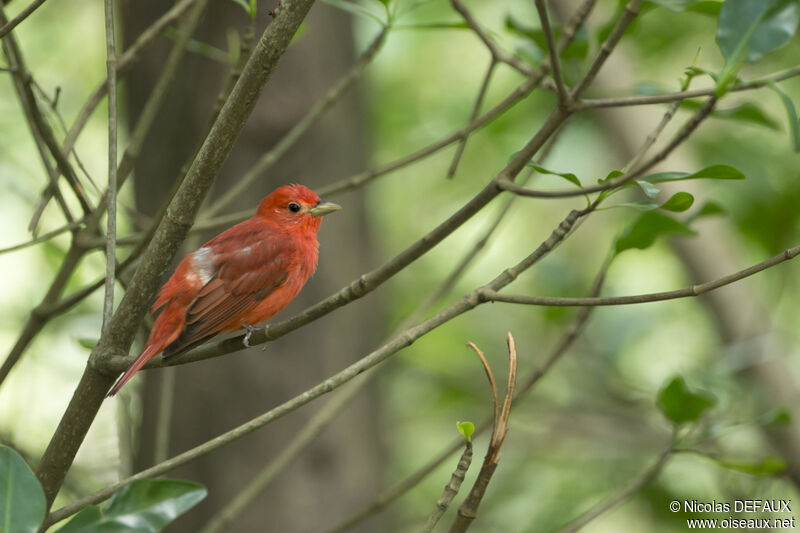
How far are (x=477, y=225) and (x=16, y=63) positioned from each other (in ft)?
18.5

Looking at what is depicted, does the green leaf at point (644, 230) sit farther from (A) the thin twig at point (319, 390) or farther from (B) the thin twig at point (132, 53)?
(B) the thin twig at point (132, 53)

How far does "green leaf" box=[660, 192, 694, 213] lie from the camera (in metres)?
1.74

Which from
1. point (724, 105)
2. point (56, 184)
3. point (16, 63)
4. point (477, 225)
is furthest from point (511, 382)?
point (477, 225)

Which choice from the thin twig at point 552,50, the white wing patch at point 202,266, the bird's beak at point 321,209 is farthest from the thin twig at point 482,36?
the white wing patch at point 202,266

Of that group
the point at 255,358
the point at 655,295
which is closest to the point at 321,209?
the point at 255,358

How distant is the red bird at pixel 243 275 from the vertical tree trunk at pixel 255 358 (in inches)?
18.1

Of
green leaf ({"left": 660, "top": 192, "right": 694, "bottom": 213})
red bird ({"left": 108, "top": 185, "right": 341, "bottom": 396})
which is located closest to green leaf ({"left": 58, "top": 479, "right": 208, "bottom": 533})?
green leaf ({"left": 660, "top": 192, "right": 694, "bottom": 213})

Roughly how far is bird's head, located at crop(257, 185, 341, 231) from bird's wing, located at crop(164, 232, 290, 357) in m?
0.18

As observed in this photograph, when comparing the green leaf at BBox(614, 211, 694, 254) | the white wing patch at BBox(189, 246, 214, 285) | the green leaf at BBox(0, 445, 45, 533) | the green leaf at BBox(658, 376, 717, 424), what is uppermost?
the white wing patch at BBox(189, 246, 214, 285)

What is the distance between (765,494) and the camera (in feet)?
10.8

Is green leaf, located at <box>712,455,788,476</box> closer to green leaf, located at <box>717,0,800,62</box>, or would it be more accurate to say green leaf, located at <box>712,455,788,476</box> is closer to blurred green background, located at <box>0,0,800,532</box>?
blurred green background, located at <box>0,0,800,532</box>

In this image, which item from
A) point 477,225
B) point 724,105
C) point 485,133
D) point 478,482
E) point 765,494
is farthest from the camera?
point 477,225

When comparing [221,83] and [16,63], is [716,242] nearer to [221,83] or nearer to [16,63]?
[221,83]

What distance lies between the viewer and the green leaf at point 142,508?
139 cm
